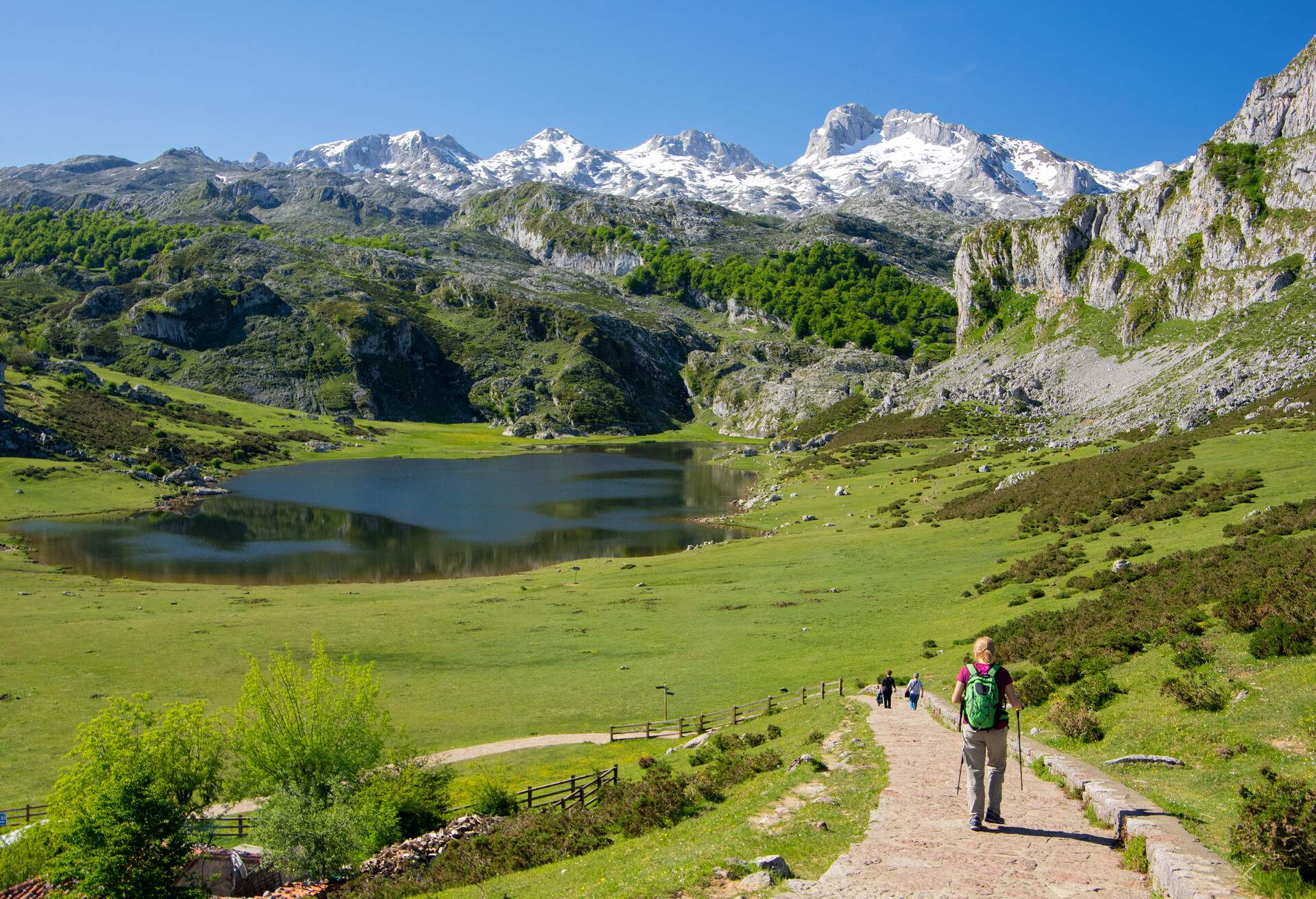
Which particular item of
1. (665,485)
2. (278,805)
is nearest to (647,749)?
(278,805)

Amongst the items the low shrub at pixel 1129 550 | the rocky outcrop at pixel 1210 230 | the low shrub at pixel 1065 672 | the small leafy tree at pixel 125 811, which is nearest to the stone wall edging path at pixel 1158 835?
the low shrub at pixel 1065 672

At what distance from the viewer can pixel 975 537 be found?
2566 inches

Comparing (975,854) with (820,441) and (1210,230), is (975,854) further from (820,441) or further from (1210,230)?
(820,441)

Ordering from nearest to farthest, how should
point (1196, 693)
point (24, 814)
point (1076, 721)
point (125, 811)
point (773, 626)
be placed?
point (1196, 693) < point (1076, 721) < point (125, 811) < point (24, 814) < point (773, 626)

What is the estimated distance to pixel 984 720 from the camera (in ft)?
45.6

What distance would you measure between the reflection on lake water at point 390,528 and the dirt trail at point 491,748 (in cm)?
4830

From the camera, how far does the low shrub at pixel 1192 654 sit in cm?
2153

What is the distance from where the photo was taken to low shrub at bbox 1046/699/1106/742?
65.3 ft

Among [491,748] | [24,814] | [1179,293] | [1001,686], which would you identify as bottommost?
[24,814]

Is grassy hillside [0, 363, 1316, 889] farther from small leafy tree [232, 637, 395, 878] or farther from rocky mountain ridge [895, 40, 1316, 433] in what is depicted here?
rocky mountain ridge [895, 40, 1316, 433]

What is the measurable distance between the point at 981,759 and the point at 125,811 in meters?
25.2

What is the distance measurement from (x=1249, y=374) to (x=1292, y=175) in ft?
165

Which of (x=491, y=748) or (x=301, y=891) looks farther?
(x=491, y=748)

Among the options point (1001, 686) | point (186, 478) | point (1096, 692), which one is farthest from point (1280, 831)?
point (186, 478)
